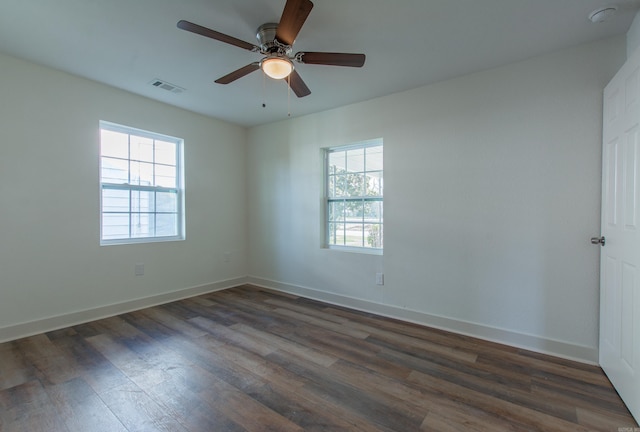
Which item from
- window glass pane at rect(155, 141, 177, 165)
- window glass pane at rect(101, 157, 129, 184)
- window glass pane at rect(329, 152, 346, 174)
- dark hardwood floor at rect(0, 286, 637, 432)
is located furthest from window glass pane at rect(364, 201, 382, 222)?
window glass pane at rect(101, 157, 129, 184)

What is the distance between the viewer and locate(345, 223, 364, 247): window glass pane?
3.66m

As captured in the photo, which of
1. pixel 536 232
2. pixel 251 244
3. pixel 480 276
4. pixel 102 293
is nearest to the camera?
pixel 536 232

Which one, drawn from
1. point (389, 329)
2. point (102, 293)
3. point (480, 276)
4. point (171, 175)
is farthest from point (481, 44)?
point (102, 293)

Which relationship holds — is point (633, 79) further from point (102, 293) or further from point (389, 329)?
point (102, 293)

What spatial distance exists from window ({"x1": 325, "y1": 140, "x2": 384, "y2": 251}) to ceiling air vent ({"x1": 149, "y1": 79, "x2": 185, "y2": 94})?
1.92 metres

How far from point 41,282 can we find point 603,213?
4920mm

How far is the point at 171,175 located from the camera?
391cm

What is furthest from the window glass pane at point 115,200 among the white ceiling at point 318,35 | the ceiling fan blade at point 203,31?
the ceiling fan blade at point 203,31

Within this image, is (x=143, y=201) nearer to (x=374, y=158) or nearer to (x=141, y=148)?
(x=141, y=148)

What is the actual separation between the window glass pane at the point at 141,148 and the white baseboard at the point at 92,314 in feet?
5.71

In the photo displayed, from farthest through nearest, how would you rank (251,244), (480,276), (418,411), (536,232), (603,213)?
1. (251,244)
2. (480,276)
3. (536,232)
4. (603,213)
5. (418,411)

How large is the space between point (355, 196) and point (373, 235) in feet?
1.82

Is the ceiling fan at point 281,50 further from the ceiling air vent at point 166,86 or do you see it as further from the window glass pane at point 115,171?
the window glass pane at point 115,171

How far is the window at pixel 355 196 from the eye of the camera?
3518mm
